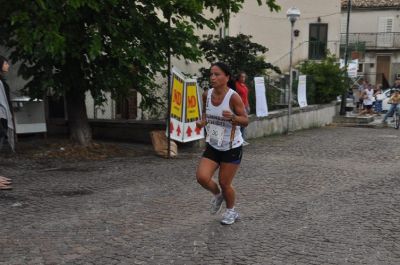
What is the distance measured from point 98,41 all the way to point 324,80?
551 inches

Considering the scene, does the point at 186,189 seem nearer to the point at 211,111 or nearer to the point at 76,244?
the point at 211,111

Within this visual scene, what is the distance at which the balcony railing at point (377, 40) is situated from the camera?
4512 cm

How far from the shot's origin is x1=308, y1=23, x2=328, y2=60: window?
104ft

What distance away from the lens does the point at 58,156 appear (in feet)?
36.1

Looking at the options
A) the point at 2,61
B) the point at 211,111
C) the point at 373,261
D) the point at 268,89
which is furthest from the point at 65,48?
the point at 268,89

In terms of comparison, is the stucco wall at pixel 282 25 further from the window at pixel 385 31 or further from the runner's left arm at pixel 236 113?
the runner's left arm at pixel 236 113

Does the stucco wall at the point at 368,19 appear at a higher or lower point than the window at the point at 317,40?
higher

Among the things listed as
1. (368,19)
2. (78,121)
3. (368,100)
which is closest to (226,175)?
(78,121)

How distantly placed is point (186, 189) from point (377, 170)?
4.04 m

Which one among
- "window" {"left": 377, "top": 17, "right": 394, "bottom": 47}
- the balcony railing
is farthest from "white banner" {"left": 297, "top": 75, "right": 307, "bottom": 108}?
"window" {"left": 377, "top": 17, "right": 394, "bottom": 47}

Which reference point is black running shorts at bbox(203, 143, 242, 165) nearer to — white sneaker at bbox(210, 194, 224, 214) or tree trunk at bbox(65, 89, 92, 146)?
white sneaker at bbox(210, 194, 224, 214)

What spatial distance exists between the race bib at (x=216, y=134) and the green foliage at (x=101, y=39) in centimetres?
407

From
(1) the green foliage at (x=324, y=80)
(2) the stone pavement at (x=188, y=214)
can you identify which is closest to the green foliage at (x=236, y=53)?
(2) the stone pavement at (x=188, y=214)

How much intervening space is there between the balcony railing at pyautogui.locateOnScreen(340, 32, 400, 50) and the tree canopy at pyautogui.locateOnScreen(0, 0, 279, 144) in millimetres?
35943
